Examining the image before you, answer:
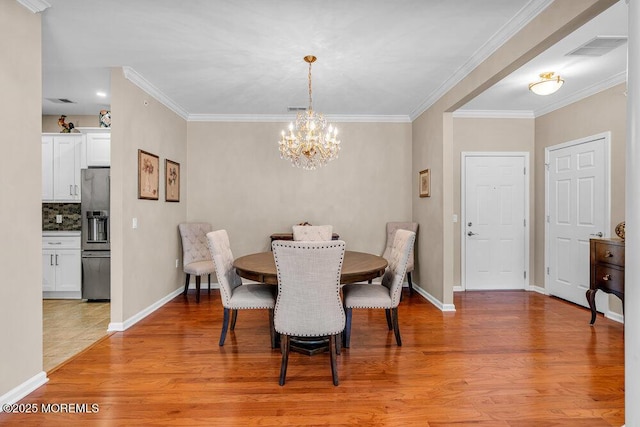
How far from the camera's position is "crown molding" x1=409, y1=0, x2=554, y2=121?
2.39 m

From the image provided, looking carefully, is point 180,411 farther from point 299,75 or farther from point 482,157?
point 482,157

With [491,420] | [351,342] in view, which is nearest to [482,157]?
[351,342]

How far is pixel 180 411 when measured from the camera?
209cm

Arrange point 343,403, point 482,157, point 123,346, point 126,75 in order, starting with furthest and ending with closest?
point 482,157
point 126,75
point 123,346
point 343,403

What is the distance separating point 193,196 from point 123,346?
8.37 feet

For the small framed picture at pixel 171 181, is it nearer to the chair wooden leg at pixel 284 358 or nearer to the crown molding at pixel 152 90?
the crown molding at pixel 152 90

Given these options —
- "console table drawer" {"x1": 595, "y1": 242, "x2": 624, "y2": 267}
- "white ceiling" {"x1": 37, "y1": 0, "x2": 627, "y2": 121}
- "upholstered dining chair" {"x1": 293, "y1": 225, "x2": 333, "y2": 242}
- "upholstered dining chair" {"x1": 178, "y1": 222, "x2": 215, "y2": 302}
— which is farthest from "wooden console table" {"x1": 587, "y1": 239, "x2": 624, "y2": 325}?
"upholstered dining chair" {"x1": 178, "y1": 222, "x2": 215, "y2": 302}

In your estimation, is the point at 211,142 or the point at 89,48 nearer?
the point at 89,48

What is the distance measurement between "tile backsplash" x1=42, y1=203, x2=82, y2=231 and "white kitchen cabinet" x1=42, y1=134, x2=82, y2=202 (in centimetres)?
32

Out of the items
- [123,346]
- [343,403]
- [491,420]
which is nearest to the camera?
[491,420]

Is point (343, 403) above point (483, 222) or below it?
below

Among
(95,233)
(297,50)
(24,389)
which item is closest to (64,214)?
(95,233)

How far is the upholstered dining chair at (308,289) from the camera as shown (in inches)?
88.4

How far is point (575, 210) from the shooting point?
14.1ft
